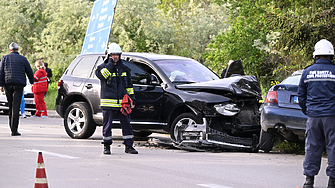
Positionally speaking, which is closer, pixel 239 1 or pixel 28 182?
pixel 28 182

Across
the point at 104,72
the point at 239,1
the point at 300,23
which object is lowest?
the point at 104,72

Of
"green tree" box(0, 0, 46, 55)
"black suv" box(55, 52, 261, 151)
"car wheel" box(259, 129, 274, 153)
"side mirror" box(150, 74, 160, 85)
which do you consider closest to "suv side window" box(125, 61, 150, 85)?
"black suv" box(55, 52, 261, 151)

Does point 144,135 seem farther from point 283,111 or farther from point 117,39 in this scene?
point 117,39

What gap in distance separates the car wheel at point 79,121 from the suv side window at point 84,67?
0.69m

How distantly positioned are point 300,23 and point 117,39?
18.6 metres

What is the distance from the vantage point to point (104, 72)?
8719 mm

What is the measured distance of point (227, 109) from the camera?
9.05 meters

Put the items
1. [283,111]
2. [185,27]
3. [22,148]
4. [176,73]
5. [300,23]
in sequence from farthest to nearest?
[185,27] → [300,23] → [176,73] → [22,148] → [283,111]

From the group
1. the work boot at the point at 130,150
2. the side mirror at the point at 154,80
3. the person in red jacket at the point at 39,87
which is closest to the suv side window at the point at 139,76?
the side mirror at the point at 154,80

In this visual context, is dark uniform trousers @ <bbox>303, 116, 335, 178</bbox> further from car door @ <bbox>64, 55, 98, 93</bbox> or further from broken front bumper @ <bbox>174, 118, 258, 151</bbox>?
car door @ <bbox>64, 55, 98, 93</bbox>

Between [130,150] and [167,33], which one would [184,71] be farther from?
[167,33]

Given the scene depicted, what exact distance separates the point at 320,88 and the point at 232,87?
3.24 metres

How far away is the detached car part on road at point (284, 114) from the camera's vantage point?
27.2ft

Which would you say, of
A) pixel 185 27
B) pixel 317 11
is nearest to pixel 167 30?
pixel 185 27
